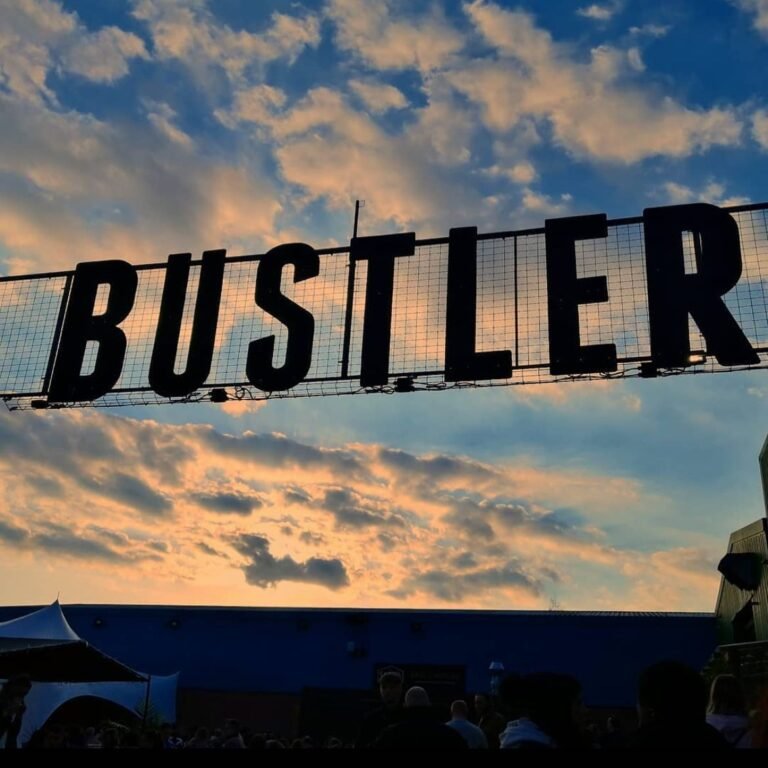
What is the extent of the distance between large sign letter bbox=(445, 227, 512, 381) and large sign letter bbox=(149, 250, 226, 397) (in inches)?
167

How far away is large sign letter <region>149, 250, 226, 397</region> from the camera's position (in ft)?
43.7

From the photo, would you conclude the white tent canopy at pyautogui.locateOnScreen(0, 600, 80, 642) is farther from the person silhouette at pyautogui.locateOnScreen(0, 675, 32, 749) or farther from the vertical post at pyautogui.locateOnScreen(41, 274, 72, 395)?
the person silhouette at pyautogui.locateOnScreen(0, 675, 32, 749)

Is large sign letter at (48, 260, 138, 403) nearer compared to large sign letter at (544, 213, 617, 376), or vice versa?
large sign letter at (544, 213, 617, 376)

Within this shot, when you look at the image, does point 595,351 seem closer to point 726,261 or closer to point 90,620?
point 726,261

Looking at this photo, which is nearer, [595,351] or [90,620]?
[595,351]

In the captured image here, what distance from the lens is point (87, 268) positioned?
1470 centimetres

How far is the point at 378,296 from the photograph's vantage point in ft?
42.5

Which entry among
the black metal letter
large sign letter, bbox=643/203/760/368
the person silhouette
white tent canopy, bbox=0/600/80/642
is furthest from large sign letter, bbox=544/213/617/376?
white tent canopy, bbox=0/600/80/642

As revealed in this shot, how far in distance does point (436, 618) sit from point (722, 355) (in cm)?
1548

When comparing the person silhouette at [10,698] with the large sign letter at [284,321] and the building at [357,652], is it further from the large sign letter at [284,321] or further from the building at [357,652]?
the building at [357,652]

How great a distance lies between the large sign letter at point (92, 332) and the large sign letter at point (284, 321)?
262 cm

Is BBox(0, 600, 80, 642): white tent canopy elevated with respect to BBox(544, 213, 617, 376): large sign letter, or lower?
lower

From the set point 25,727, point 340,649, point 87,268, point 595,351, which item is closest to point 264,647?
point 340,649

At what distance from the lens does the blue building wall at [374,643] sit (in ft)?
74.0
